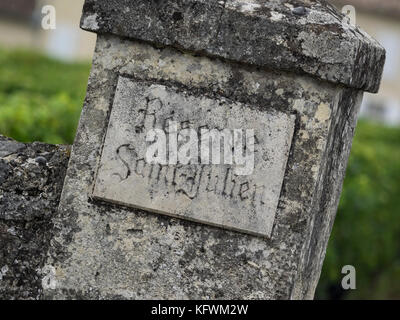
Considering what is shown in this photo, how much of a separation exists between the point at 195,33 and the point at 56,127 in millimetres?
3098

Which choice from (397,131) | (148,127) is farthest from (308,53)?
(397,131)

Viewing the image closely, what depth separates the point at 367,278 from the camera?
8.39 m

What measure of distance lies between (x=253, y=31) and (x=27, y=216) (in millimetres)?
1034

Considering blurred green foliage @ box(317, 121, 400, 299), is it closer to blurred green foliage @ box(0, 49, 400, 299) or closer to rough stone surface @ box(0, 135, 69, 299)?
blurred green foliage @ box(0, 49, 400, 299)

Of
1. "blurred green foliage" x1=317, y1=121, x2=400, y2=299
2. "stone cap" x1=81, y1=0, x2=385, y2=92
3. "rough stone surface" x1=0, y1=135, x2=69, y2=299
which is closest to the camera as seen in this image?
"stone cap" x1=81, y1=0, x2=385, y2=92

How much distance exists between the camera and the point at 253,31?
290 cm

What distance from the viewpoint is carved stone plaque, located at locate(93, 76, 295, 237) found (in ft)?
9.64

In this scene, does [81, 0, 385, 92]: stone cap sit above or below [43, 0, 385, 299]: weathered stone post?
above

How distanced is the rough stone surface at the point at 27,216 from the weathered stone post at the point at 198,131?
8 centimetres

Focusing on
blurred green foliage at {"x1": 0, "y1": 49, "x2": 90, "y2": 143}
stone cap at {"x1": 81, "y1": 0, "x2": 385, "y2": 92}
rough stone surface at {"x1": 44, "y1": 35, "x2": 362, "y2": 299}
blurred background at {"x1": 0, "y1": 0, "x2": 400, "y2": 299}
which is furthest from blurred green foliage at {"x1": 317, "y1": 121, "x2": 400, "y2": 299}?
stone cap at {"x1": 81, "y1": 0, "x2": 385, "y2": 92}

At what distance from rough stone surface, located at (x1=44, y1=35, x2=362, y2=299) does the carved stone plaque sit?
1.4 inches

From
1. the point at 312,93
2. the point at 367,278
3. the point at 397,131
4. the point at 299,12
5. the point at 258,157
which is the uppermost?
the point at 397,131

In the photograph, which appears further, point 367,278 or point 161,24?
point 367,278
